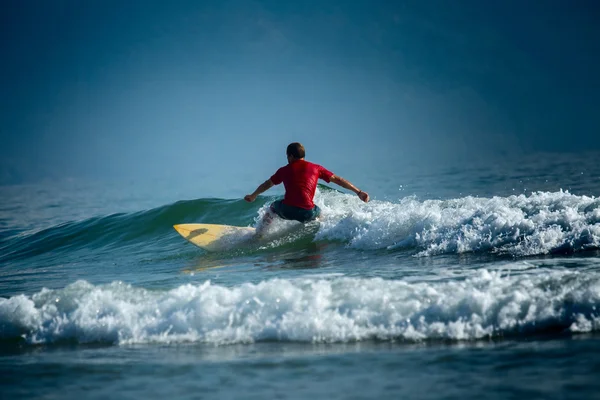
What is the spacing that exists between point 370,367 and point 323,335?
0.84m

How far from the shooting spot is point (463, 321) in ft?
16.9

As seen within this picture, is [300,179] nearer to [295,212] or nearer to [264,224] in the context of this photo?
[295,212]

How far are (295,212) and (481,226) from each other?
10.8 feet

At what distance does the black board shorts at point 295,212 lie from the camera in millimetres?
10938

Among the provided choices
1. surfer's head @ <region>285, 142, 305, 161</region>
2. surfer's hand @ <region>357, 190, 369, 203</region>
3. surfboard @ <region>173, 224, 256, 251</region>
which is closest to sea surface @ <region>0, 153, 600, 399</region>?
surfer's hand @ <region>357, 190, 369, 203</region>

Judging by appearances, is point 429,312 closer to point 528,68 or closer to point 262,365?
point 262,365

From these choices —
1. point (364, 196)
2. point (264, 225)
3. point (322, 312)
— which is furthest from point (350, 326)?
point (264, 225)

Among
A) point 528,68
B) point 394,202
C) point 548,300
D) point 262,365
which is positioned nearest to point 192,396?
point 262,365

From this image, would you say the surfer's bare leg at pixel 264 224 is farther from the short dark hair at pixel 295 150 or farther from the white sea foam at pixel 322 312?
the white sea foam at pixel 322 312

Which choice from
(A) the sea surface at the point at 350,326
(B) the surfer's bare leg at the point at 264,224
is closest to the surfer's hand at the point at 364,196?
(A) the sea surface at the point at 350,326

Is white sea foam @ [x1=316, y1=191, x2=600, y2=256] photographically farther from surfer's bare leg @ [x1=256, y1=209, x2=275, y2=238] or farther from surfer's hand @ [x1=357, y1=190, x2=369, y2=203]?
surfer's bare leg @ [x1=256, y1=209, x2=275, y2=238]

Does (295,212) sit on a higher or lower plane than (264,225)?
higher

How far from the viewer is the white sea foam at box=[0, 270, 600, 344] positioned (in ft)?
16.8

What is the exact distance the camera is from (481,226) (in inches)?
361
